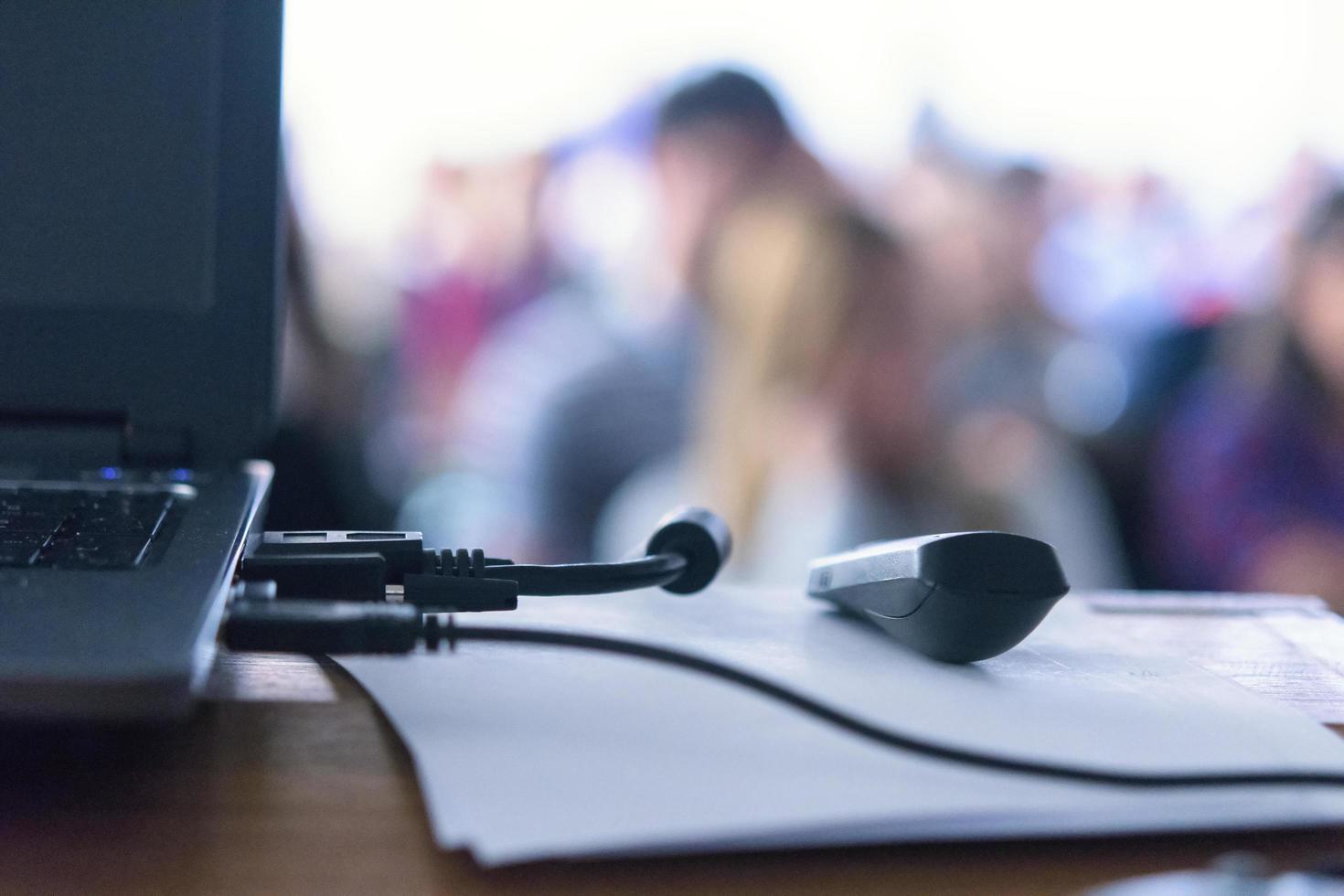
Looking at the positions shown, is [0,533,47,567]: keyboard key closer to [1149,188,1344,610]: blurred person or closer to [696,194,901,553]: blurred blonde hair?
[696,194,901,553]: blurred blonde hair

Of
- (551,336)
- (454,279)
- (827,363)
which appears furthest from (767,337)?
(454,279)

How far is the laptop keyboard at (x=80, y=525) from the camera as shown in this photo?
0.31 metres

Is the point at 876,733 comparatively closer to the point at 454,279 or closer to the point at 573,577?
the point at 573,577

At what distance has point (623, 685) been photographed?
33 centimetres

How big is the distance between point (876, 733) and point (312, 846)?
0.45ft

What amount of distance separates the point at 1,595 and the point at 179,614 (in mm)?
50

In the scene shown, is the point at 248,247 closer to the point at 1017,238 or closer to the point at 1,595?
the point at 1,595

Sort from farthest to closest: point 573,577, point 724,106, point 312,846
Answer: point 724,106 → point 573,577 → point 312,846

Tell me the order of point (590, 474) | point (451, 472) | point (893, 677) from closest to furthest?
point (893, 677), point (590, 474), point (451, 472)

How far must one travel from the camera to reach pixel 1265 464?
1.87 metres

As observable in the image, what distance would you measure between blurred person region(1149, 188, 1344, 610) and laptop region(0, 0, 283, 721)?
1.73 meters

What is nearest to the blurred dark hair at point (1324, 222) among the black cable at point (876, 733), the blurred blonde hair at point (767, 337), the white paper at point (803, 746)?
the blurred blonde hair at point (767, 337)

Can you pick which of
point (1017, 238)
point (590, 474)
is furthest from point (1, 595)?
point (1017, 238)

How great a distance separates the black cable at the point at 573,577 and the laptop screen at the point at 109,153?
0.55 feet
